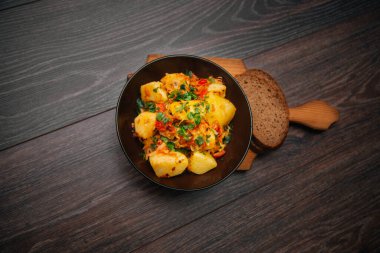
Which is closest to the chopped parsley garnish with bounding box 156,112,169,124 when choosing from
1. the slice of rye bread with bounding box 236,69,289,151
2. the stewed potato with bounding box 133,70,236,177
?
the stewed potato with bounding box 133,70,236,177

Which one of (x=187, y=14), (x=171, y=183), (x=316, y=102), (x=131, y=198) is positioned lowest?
(x=131, y=198)

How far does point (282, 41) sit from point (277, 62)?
0.57 ft

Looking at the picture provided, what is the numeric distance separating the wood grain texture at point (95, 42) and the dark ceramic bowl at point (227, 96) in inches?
13.1

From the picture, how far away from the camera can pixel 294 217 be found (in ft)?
7.06

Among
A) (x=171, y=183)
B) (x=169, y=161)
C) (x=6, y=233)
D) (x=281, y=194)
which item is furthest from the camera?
(x=281, y=194)

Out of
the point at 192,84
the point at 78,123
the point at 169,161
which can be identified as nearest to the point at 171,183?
the point at 169,161

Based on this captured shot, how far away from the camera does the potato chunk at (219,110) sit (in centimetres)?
173

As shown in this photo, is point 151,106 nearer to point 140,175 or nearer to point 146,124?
point 146,124

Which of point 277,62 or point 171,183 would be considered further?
point 277,62

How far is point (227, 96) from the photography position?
1.92 m

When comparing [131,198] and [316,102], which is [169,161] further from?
[316,102]

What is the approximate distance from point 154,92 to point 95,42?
709 millimetres

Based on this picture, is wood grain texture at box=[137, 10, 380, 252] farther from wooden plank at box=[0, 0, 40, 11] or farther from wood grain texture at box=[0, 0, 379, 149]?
wooden plank at box=[0, 0, 40, 11]

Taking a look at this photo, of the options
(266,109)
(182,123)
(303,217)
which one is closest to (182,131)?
(182,123)
